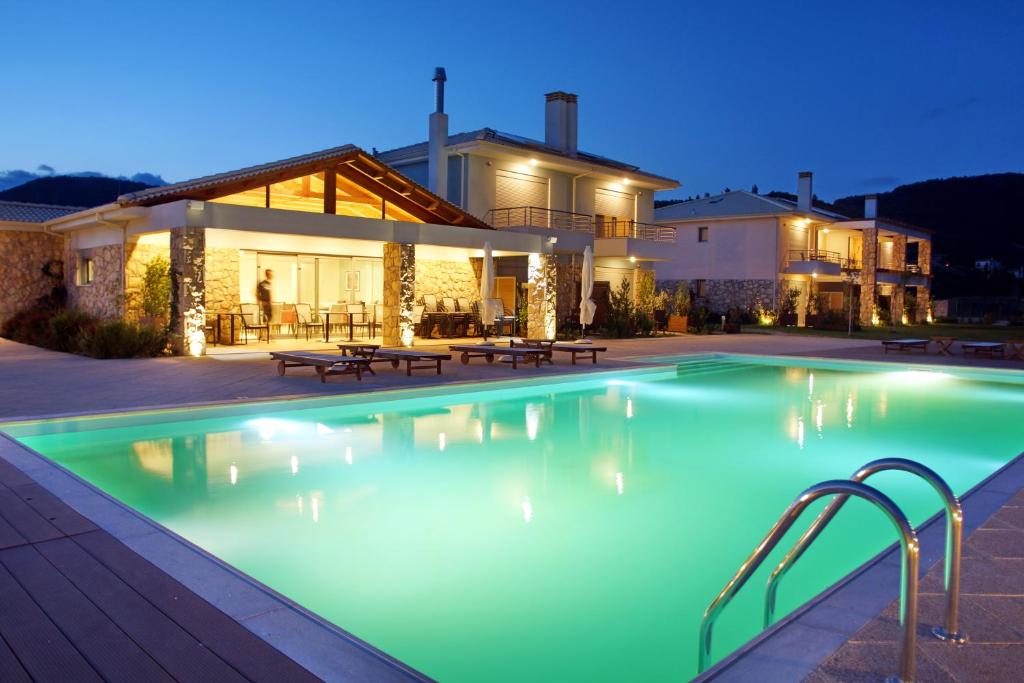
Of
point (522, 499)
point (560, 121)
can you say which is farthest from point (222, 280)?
point (560, 121)

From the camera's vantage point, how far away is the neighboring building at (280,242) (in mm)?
14047

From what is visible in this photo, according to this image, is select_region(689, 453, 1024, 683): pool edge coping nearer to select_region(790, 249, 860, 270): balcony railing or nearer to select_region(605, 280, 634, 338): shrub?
select_region(605, 280, 634, 338): shrub

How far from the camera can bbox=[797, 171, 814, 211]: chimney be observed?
35.7m

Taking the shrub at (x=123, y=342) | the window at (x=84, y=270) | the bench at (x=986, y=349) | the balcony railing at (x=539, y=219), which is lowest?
the bench at (x=986, y=349)

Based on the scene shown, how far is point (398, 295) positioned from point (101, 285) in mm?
6617

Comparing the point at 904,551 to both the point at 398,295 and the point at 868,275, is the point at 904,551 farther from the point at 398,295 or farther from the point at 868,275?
the point at 868,275

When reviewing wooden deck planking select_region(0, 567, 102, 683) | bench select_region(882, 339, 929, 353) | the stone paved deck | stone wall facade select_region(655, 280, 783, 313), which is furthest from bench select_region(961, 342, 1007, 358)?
wooden deck planking select_region(0, 567, 102, 683)

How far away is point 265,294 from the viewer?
1881cm

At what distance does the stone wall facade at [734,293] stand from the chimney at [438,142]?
49.4ft

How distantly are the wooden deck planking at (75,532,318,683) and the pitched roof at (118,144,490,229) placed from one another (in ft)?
39.3

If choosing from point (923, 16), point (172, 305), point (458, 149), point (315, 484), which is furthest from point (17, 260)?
point (923, 16)

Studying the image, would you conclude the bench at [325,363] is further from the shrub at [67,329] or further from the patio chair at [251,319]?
the patio chair at [251,319]

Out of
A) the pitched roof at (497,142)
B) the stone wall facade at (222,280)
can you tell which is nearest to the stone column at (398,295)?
the stone wall facade at (222,280)

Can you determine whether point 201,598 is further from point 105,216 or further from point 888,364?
point 888,364
